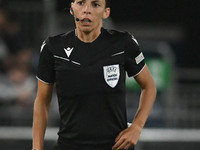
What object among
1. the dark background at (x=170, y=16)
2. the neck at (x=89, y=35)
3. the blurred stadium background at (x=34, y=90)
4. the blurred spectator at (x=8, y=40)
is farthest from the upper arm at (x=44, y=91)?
the dark background at (x=170, y=16)

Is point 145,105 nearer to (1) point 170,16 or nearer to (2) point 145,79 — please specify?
(2) point 145,79

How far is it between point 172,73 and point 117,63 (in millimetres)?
4698

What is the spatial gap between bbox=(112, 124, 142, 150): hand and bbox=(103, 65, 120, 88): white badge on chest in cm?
30

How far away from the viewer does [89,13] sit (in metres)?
3.12

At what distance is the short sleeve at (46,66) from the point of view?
3.27m

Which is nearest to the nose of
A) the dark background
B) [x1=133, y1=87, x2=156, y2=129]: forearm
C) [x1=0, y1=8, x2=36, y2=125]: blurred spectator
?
[x1=133, y1=87, x2=156, y2=129]: forearm

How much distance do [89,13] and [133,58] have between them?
1.37 feet

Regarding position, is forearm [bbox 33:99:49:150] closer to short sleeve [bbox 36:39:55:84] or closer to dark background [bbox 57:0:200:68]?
short sleeve [bbox 36:39:55:84]

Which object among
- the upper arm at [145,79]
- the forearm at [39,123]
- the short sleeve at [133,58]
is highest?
the short sleeve at [133,58]

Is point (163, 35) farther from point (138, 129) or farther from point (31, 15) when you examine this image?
point (138, 129)

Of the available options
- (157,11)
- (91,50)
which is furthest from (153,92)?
(157,11)

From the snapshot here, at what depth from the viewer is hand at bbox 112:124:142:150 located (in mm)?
3162

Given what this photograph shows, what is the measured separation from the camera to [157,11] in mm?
12523

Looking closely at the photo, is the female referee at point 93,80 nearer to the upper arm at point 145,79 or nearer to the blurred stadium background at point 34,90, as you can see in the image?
the upper arm at point 145,79
